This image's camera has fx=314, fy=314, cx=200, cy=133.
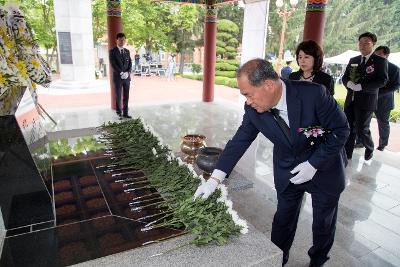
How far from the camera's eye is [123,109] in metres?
7.82

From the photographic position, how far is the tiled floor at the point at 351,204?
8.80 feet

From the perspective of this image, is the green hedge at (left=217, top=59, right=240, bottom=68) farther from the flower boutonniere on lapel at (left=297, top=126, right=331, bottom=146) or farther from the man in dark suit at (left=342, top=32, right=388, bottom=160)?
the flower boutonniere on lapel at (left=297, top=126, right=331, bottom=146)

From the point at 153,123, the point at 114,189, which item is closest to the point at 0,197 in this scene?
the point at 114,189

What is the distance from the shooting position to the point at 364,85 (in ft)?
15.1

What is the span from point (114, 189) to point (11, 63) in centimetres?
121

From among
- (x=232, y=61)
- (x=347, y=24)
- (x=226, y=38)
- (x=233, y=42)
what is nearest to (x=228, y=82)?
(x=232, y=61)

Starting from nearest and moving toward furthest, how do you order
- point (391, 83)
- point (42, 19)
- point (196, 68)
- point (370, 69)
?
point (370, 69) → point (391, 83) → point (42, 19) → point (196, 68)

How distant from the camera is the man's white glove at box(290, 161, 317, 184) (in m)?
1.92

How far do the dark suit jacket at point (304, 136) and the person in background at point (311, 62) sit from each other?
1.47 m

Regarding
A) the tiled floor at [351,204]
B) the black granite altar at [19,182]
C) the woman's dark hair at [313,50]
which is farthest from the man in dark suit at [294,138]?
the woman's dark hair at [313,50]

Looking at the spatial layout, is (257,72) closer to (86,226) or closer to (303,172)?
(303,172)

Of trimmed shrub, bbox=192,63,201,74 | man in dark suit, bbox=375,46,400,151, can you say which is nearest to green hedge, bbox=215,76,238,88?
trimmed shrub, bbox=192,63,201,74

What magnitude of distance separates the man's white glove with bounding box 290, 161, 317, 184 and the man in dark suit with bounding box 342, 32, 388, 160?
325cm

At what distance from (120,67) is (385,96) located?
5508 millimetres
